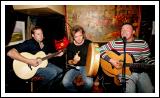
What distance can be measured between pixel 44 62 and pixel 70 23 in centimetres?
79

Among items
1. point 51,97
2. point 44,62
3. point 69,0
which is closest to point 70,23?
point 69,0

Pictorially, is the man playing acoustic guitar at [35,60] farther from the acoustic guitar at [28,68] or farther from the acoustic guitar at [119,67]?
the acoustic guitar at [119,67]

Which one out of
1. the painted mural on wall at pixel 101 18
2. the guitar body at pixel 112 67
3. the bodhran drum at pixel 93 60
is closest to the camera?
the bodhran drum at pixel 93 60

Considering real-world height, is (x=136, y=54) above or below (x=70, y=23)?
below

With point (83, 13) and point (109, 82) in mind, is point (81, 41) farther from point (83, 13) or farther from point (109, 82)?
point (109, 82)

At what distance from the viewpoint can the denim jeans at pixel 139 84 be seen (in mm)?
3203

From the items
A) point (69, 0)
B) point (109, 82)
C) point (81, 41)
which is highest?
point (69, 0)

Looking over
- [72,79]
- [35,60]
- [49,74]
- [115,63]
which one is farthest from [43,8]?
[115,63]

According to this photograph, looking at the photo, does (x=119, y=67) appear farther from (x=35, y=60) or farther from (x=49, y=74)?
(x=35, y=60)

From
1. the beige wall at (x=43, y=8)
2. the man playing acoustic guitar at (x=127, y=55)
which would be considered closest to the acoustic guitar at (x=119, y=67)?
the man playing acoustic guitar at (x=127, y=55)

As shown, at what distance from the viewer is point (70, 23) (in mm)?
3449

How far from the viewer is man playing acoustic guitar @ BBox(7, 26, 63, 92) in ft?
11.1

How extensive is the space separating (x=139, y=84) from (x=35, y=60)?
1.74 m

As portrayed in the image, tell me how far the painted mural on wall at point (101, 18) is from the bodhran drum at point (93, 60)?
25 cm
